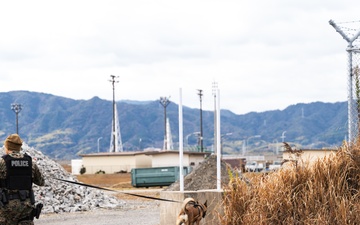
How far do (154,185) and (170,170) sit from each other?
5.19ft

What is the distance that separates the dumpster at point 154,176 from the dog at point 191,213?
34224 millimetres

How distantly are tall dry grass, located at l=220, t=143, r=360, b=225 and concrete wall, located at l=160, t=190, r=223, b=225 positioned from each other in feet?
1.89

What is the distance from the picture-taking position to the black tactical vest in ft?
29.9

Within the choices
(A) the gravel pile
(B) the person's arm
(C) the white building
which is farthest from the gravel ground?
(C) the white building

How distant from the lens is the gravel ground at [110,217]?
65.7 ft

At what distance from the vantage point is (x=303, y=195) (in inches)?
376

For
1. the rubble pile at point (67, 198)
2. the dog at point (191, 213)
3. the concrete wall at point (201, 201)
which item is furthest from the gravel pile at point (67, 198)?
the dog at point (191, 213)

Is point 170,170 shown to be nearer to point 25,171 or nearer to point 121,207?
point 121,207

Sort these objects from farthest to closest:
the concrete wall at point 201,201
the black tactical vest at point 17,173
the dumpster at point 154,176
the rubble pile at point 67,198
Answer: the dumpster at point 154,176 < the rubble pile at point 67,198 < the concrete wall at point 201,201 < the black tactical vest at point 17,173

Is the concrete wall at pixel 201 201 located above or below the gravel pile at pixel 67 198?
above

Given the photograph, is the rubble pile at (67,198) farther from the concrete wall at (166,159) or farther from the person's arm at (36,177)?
the concrete wall at (166,159)

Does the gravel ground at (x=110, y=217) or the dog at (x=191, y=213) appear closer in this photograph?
the dog at (x=191, y=213)

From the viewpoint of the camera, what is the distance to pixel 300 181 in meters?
9.82

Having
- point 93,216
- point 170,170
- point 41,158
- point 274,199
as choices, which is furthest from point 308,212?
point 170,170
